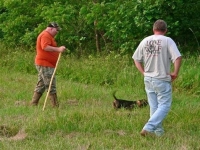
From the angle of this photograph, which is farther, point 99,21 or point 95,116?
point 99,21

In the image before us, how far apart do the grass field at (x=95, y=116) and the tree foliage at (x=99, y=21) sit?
4.00 ft

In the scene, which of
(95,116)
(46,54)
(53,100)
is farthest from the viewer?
(46,54)

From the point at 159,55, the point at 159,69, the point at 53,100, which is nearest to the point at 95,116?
the point at 159,69

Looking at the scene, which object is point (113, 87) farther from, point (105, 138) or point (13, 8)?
point (13, 8)

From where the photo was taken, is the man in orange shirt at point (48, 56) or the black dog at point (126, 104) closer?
the black dog at point (126, 104)

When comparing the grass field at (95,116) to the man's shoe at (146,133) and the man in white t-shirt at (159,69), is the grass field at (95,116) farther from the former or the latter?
the man in white t-shirt at (159,69)

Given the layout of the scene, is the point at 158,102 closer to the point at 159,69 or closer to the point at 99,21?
the point at 159,69

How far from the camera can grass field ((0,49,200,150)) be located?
6.98 m

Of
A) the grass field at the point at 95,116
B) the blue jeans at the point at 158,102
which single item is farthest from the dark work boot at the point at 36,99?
the blue jeans at the point at 158,102

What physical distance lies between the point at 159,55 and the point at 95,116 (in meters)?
1.78

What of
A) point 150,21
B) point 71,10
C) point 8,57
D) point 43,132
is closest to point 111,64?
point 150,21

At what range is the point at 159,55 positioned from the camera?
7.18 meters

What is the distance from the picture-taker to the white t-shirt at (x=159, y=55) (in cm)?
712

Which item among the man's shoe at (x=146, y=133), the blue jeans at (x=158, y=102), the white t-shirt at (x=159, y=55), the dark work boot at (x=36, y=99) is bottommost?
the dark work boot at (x=36, y=99)
